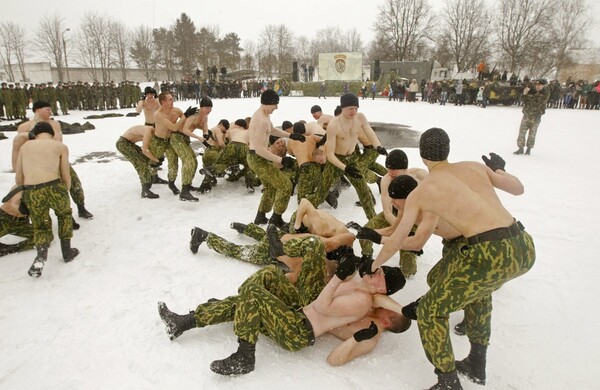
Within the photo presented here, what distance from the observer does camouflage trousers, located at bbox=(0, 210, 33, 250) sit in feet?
13.4

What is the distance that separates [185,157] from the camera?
5918mm

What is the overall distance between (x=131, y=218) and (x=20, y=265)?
1.49 metres

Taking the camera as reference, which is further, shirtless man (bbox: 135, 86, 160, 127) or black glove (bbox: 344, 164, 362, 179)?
shirtless man (bbox: 135, 86, 160, 127)

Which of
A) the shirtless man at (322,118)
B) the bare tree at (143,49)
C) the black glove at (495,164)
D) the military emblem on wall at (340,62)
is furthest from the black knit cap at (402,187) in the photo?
the bare tree at (143,49)

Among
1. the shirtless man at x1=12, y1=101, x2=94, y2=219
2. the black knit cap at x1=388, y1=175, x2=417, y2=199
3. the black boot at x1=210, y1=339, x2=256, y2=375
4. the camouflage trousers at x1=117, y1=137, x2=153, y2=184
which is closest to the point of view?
the black boot at x1=210, y1=339, x2=256, y2=375

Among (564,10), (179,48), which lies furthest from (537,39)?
(179,48)

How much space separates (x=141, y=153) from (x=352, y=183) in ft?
12.0

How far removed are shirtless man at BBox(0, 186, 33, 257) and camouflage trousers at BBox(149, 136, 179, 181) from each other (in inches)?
87.6

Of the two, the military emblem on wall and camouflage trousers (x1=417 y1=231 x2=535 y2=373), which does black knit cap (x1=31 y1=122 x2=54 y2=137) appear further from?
the military emblem on wall

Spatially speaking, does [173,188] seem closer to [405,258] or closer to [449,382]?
[405,258]

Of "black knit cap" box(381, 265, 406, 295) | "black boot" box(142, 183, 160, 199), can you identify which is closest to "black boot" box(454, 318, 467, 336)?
"black knit cap" box(381, 265, 406, 295)

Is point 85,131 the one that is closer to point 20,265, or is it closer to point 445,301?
point 20,265

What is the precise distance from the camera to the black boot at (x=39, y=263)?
3582mm

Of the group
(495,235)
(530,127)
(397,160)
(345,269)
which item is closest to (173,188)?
(397,160)
